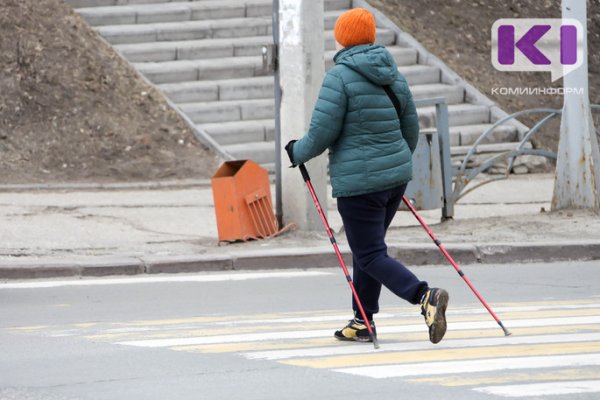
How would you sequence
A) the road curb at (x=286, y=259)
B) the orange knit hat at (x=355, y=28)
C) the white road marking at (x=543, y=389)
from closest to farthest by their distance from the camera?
the white road marking at (x=543, y=389)
the orange knit hat at (x=355, y=28)
the road curb at (x=286, y=259)

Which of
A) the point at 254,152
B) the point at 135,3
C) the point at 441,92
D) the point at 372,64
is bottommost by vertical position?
the point at 254,152

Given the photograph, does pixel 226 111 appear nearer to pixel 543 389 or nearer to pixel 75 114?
pixel 75 114

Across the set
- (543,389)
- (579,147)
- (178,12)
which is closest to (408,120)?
(543,389)

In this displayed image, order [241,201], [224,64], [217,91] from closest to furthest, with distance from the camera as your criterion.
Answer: [241,201], [217,91], [224,64]

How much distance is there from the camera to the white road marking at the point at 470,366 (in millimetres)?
7324

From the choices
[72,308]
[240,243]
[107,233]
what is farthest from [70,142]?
[72,308]

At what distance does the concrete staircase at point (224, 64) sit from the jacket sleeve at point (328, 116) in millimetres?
11399

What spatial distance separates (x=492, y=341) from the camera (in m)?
8.32

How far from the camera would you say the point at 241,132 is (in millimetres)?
19953

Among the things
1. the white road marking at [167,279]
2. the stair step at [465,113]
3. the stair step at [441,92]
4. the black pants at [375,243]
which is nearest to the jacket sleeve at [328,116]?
the black pants at [375,243]

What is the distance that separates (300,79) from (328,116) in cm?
568

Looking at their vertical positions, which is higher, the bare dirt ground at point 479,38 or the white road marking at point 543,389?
the bare dirt ground at point 479,38

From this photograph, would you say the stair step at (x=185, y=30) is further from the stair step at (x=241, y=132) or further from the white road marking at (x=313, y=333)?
the white road marking at (x=313, y=333)

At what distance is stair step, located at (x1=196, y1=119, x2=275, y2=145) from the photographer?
785 inches
